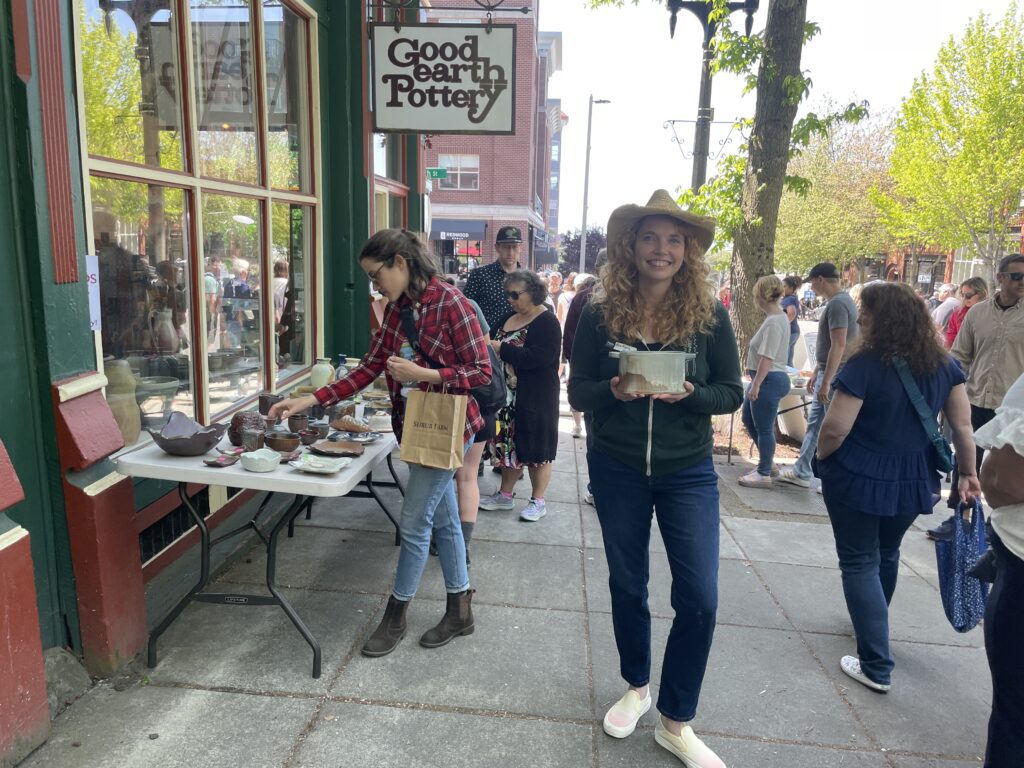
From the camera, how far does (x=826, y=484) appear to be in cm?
311

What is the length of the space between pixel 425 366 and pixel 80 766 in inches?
71.2

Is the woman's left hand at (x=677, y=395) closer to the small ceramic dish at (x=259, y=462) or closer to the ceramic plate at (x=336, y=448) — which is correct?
the ceramic plate at (x=336, y=448)

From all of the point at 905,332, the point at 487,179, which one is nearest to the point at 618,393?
the point at 905,332

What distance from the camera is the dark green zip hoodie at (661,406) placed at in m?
2.42

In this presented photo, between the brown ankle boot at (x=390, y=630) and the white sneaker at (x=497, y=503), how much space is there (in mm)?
1905

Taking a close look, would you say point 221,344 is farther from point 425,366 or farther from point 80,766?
point 80,766

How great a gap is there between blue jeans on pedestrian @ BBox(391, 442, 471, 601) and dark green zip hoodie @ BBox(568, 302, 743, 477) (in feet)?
2.59

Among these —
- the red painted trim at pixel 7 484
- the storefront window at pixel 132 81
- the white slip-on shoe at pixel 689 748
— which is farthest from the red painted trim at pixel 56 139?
the white slip-on shoe at pixel 689 748

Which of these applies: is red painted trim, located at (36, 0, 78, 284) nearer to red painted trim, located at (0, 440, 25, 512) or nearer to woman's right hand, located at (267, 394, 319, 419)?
red painted trim, located at (0, 440, 25, 512)

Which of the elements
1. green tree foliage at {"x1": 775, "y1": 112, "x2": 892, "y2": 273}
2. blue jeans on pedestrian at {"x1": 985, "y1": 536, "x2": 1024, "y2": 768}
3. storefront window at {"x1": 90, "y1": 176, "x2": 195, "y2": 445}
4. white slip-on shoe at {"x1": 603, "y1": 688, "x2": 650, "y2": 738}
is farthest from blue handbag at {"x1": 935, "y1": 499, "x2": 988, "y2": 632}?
green tree foliage at {"x1": 775, "y1": 112, "x2": 892, "y2": 273}

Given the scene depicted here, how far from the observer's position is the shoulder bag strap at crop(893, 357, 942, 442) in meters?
2.93

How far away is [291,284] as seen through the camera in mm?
5160

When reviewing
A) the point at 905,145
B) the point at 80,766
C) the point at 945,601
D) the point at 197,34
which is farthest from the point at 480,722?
the point at 905,145

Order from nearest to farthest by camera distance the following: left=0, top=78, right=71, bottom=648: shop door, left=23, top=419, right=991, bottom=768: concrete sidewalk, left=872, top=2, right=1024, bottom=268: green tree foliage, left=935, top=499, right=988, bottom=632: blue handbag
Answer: left=0, top=78, right=71, bottom=648: shop door, left=23, top=419, right=991, bottom=768: concrete sidewalk, left=935, top=499, right=988, bottom=632: blue handbag, left=872, top=2, right=1024, bottom=268: green tree foliage
